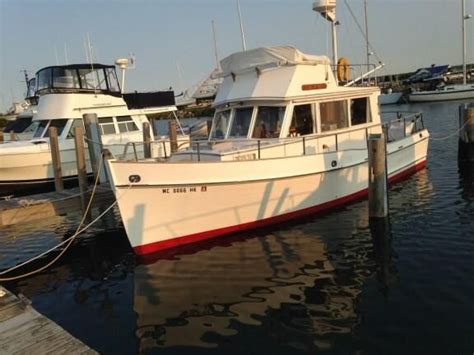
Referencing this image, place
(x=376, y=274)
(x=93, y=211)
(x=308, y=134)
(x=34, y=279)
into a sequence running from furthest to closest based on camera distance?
(x=93, y=211), (x=308, y=134), (x=34, y=279), (x=376, y=274)

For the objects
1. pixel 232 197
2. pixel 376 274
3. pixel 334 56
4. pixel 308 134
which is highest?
pixel 334 56

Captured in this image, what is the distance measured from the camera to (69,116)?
18.9m

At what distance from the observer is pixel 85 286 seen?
8391 mm

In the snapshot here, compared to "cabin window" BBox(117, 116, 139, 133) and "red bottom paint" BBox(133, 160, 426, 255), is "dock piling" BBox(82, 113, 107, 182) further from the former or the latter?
"red bottom paint" BBox(133, 160, 426, 255)

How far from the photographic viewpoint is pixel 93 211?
44.9 ft

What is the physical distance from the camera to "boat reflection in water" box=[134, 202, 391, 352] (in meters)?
6.38

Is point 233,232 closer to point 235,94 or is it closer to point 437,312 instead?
point 235,94

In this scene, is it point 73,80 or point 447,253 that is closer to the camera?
point 447,253

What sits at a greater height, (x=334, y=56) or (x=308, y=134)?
(x=334, y=56)

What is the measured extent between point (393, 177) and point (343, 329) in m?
9.06

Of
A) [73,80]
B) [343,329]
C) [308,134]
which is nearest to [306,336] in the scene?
[343,329]

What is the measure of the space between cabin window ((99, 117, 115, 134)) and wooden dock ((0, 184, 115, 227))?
591cm

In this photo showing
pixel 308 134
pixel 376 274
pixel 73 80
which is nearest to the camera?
pixel 376 274

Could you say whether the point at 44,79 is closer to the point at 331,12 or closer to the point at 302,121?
the point at 331,12
